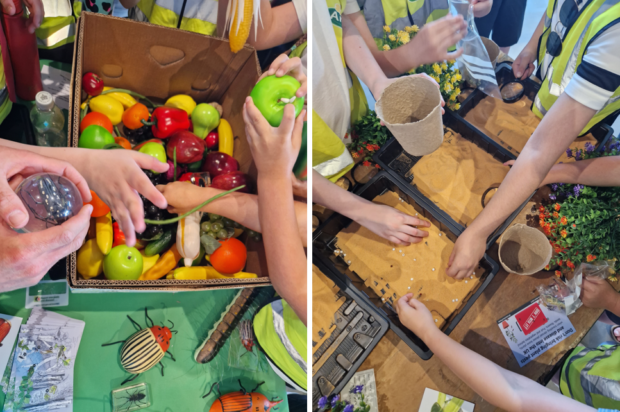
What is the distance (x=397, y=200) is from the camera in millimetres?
759

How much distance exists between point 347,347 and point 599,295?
60cm

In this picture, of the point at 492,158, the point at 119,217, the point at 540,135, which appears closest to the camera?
the point at 119,217

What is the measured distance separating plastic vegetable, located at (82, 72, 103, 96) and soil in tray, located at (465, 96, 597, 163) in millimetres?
→ 813

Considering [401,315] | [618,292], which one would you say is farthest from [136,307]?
[618,292]

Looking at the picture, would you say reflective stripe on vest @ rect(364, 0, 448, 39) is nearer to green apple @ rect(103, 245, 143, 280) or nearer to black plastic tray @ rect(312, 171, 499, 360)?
black plastic tray @ rect(312, 171, 499, 360)

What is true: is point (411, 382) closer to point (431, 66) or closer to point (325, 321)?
point (325, 321)

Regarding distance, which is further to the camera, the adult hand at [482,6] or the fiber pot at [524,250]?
the fiber pot at [524,250]

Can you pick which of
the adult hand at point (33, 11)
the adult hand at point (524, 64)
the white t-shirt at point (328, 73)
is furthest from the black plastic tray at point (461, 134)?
the adult hand at point (33, 11)

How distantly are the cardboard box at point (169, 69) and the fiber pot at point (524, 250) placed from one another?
0.53 meters

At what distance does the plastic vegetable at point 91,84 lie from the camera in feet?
2.54

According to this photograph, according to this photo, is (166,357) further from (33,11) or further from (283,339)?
(33,11)

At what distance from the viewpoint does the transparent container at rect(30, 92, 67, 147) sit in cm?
65

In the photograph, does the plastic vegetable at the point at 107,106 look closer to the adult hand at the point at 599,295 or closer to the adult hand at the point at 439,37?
the adult hand at the point at 439,37

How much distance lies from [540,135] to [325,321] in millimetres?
542
